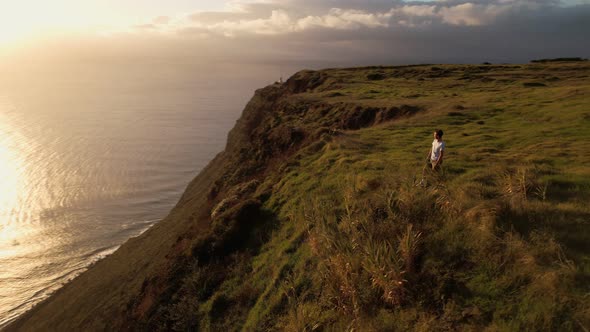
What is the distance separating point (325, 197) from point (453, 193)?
5386mm

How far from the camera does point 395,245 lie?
891 cm

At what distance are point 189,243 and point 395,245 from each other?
509 inches

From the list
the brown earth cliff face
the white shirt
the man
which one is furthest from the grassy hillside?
the white shirt

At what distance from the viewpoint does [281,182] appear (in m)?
19.0

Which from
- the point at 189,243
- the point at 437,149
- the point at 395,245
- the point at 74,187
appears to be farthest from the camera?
the point at 74,187

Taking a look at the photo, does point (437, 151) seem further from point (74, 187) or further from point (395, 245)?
point (74, 187)

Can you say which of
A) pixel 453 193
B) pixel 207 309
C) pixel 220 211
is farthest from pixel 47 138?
pixel 453 193

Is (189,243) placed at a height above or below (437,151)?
below

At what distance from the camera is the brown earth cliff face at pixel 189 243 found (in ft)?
50.1

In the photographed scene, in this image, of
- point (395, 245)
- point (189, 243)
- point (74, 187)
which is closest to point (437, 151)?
point (395, 245)

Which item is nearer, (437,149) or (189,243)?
(437,149)

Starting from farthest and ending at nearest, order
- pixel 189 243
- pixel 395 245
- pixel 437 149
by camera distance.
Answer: pixel 189 243 < pixel 437 149 < pixel 395 245

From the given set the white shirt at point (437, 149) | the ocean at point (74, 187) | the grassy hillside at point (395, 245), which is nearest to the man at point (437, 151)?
the white shirt at point (437, 149)

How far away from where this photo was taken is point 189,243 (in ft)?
59.4
